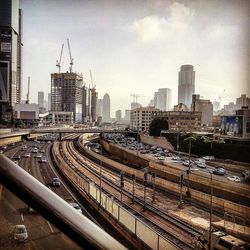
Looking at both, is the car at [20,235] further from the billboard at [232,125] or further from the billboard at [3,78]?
the billboard at [232,125]

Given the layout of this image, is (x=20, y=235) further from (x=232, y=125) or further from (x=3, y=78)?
(x=232, y=125)

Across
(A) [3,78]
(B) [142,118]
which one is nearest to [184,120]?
(B) [142,118]

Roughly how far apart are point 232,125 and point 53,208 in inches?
369

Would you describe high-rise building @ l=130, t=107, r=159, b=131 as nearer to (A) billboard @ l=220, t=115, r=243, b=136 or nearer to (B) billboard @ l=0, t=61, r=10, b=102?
(A) billboard @ l=220, t=115, r=243, b=136

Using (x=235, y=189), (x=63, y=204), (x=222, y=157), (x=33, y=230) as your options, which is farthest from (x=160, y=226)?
(x=222, y=157)

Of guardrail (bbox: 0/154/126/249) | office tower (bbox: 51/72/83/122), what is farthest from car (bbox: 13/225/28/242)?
office tower (bbox: 51/72/83/122)

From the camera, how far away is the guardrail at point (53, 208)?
0.72ft

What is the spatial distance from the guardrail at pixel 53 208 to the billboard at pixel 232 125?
8.87 m

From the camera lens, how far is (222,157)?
28.3 ft

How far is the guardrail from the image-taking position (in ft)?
0.72

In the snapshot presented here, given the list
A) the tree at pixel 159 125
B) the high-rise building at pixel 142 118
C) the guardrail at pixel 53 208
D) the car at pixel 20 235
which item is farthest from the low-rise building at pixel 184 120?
the guardrail at pixel 53 208

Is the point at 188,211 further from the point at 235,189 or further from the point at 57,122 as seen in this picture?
the point at 57,122

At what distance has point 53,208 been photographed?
0.22 m

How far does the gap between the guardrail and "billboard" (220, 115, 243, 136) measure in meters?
8.87
